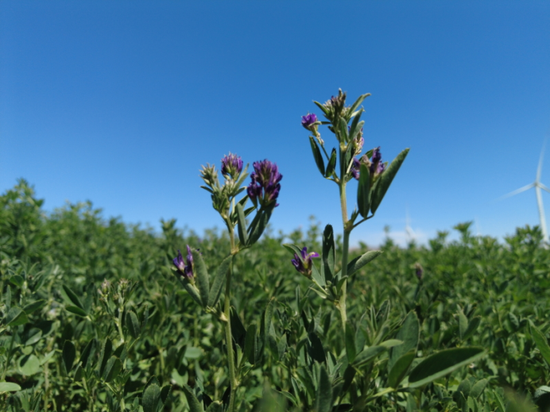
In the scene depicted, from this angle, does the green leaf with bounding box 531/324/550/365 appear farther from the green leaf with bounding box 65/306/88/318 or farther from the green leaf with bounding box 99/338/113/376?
the green leaf with bounding box 65/306/88/318

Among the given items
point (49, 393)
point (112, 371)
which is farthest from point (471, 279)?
point (49, 393)

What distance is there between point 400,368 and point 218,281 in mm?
649

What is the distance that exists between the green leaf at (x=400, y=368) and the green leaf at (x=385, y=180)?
494mm

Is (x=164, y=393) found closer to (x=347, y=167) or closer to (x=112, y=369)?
(x=112, y=369)

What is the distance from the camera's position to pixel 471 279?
3668mm

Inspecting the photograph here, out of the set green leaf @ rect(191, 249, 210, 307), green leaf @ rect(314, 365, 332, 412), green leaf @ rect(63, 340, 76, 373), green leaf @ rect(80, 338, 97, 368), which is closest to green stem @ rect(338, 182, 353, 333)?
green leaf @ rect(314, 365, 332, 412)

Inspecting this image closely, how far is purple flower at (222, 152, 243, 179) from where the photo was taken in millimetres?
1371

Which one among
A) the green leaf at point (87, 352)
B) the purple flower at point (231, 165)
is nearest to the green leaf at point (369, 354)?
the purple flower at point (231, 165)

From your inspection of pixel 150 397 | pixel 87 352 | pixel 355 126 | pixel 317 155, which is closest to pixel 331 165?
pixel 317 155

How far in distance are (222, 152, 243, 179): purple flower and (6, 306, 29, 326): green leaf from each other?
3.86ft

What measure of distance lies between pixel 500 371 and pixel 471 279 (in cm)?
206

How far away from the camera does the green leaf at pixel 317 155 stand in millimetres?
1343

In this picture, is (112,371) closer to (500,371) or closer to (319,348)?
(319,348)

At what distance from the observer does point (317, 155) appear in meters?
1.34
